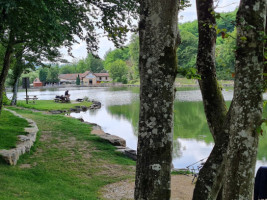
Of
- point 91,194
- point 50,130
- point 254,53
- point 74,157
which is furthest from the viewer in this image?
point 50,130

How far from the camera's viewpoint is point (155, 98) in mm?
2818

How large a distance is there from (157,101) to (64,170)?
5099mm

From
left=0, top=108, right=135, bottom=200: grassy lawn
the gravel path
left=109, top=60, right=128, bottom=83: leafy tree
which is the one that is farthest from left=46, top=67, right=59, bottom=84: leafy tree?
the gravel path

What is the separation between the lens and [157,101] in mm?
2812

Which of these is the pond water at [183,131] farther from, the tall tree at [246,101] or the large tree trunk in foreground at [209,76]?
the tall tree at [246,101]

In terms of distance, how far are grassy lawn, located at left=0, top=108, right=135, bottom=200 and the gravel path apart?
21 centimetres

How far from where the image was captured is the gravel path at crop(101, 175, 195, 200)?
6035mm

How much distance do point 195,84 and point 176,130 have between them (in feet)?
156

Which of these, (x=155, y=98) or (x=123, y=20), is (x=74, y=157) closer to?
(x=123, y=20)

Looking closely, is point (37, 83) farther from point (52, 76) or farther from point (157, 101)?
point (157, 101)

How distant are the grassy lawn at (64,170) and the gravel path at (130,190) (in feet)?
0.70

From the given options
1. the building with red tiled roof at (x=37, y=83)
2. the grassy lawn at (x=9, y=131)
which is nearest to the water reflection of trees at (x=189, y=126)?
the grassy lawn at (x=9, y=131)

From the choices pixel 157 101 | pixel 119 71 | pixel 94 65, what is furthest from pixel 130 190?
pixel 94 65

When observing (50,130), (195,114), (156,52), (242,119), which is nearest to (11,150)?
(50,130)
